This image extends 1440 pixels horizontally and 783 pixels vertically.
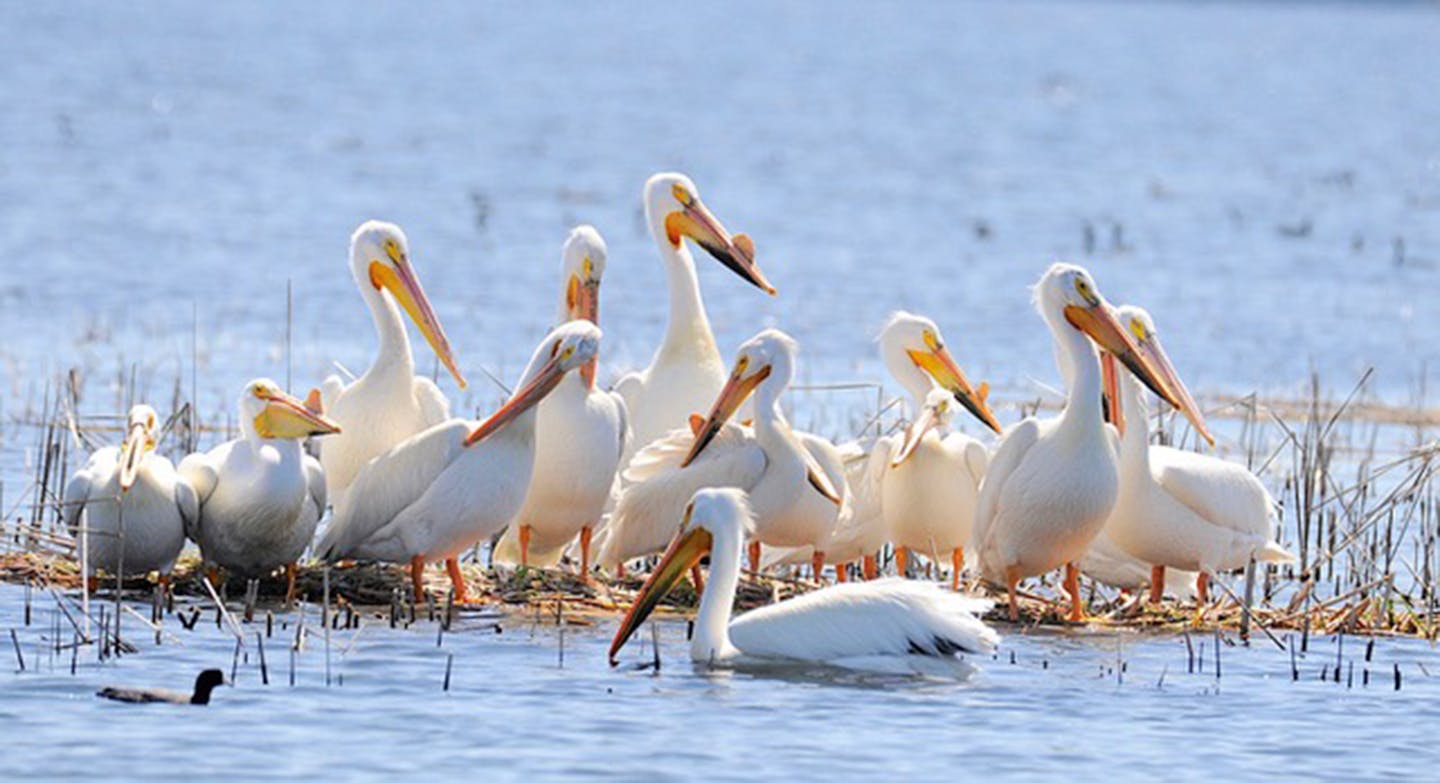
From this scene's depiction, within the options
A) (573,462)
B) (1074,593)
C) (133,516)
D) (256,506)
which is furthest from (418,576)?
(1074,593)

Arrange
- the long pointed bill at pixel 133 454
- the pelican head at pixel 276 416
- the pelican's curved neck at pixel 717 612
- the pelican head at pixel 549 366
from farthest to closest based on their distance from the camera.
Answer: the pelican head at pixel 549 366
the pelican head at pixel 276 416
the long pointed bill at pixel 133 454
the pelican's curved neck at pixel 717 612

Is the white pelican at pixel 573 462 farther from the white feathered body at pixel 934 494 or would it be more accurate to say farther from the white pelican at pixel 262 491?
the white feathered body at pixel 934 494

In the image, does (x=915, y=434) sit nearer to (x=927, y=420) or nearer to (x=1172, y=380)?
(x=927, y=420)

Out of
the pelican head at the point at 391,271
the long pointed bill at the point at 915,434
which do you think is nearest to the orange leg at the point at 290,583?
the pelican head at the point at 391,271

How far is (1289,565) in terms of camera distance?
10273 mm

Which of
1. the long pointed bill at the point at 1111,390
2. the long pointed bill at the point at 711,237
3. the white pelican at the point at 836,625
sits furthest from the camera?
the long pointed bill at the point at 711,237

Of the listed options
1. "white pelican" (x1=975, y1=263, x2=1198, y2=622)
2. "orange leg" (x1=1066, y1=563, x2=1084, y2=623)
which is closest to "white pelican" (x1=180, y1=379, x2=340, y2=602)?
"white pelican" (x1=975, y1=263, x2=1198, y2=622)

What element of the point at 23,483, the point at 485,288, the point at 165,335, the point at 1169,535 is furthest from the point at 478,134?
the point at 1169,535

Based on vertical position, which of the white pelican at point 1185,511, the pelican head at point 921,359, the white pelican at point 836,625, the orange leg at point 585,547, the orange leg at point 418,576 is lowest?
the white pelican at point 836,625

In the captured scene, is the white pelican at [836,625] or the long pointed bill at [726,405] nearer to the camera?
the white pelican at [836,625]

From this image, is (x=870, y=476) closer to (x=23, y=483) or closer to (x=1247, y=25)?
(x=23, y=483)

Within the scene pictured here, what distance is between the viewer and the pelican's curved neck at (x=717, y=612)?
7812mm

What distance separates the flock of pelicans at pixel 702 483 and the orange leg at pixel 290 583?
25mm

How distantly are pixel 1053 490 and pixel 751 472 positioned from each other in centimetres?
99
